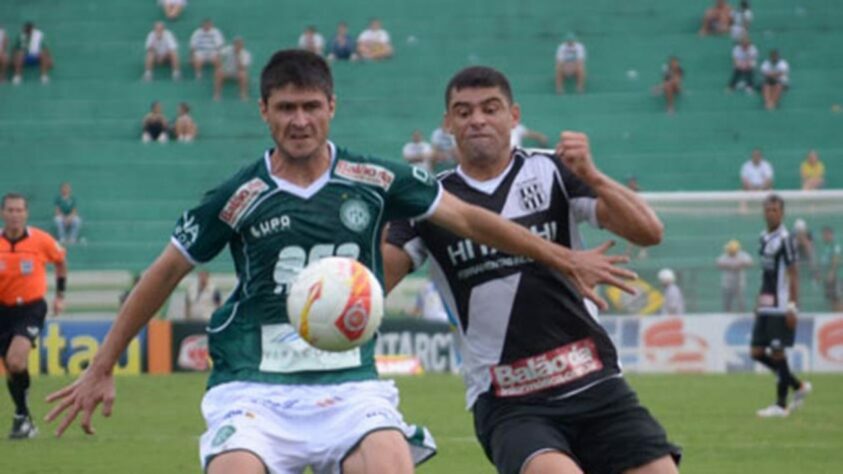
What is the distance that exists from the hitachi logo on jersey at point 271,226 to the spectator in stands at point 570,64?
32.5 m

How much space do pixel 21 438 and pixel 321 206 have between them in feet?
34.9

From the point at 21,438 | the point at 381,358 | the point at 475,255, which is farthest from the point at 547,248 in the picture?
the point at 381,358

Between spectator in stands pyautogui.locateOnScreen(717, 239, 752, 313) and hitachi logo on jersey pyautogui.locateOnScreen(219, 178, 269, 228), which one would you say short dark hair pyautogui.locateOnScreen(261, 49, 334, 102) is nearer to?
hitachi logo on jersey pyautogui.locateOnScreen(219, 178, 269, 228)

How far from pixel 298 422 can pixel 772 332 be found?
14.3 m

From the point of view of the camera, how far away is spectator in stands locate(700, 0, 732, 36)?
40406 millimetres

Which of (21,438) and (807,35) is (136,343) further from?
(807,35)

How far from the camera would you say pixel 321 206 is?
24.4 feet

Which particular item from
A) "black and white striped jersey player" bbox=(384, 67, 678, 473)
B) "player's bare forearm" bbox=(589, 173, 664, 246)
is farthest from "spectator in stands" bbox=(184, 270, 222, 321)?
→ "player's bare forearm" bbox=(589, 173, 664, 246)

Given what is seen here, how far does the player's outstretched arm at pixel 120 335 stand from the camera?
7.43 metres

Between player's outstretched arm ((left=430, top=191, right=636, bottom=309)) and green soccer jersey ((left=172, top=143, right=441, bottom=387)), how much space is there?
36 cm

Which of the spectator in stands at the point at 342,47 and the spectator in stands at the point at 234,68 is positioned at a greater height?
the spectator in stands at the point at 342,47

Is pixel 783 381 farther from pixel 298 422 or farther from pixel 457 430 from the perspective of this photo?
pixel 298 422

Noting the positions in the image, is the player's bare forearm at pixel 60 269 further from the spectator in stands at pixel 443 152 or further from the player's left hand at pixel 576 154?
the spectator in stands at pixel 443 152

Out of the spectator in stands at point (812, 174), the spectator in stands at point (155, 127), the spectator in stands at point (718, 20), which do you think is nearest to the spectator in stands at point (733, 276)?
the spectator in stands at point (812, 174)
